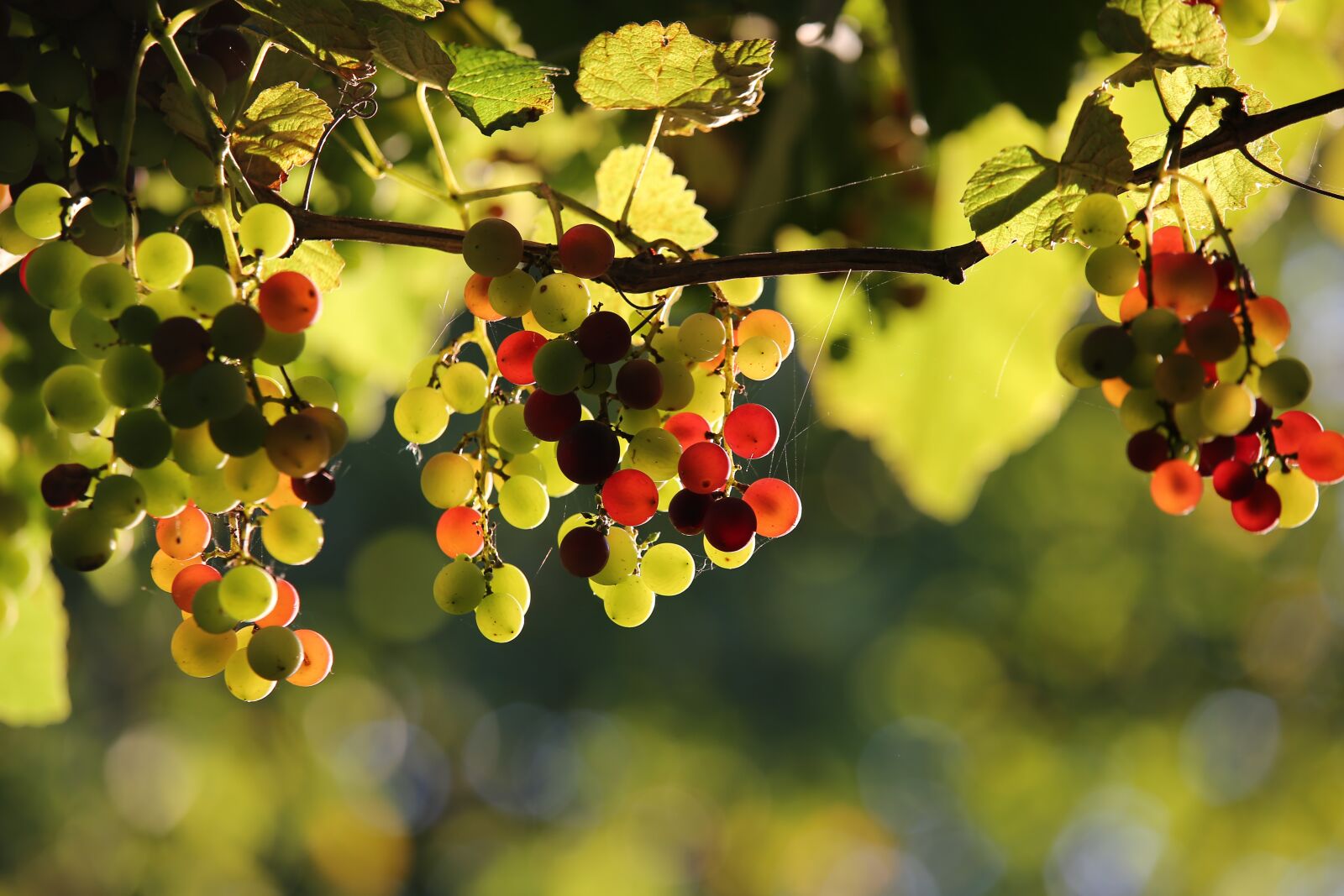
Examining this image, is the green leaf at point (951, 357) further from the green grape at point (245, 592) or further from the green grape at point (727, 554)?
the green grape at point (245, 592)

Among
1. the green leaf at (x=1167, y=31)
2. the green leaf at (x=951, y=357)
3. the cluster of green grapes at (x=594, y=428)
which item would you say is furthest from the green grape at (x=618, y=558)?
the green leaf at (x=951, y=357)

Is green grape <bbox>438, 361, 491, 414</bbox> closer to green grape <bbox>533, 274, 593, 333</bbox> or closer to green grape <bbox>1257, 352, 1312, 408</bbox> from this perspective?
green grape <bbox>533, 274, 593, 333</bbox>

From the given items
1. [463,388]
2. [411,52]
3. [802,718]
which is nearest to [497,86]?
[411,52]

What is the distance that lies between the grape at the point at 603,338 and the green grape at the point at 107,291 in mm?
188

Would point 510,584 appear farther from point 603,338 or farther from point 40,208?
point 40,208

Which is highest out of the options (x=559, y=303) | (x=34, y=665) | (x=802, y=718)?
(x=559, y=303)

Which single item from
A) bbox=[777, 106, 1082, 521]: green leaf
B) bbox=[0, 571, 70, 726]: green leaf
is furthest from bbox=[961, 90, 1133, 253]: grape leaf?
bbox=[0, 571, 70, 726]: green leaf

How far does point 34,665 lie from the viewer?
2.84ft

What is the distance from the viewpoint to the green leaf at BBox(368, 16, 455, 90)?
0.48 m

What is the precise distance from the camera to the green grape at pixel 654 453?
0.47m

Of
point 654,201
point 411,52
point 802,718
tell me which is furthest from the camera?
point 802,718

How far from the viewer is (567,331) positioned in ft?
1.53

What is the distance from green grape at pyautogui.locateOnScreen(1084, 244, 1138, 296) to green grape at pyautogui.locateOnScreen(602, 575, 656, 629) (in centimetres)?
25

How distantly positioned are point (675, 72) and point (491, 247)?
0.48ft
